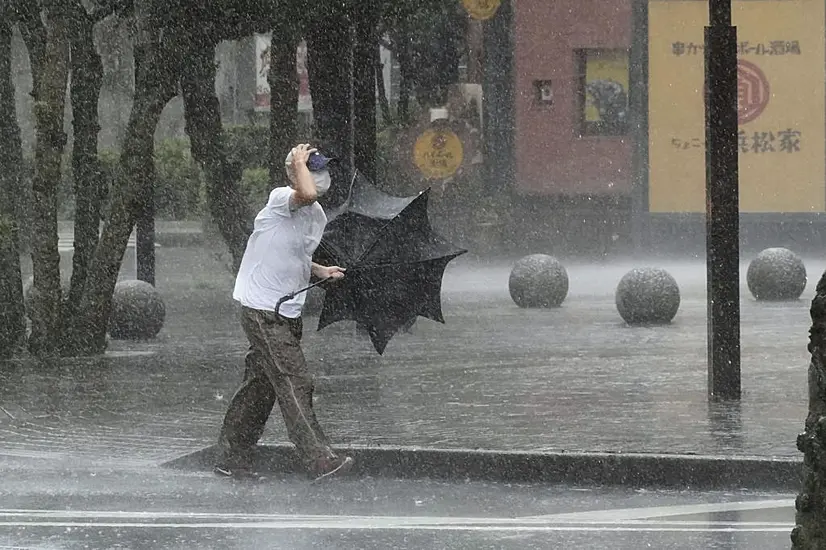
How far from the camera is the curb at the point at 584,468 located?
9.04 meters

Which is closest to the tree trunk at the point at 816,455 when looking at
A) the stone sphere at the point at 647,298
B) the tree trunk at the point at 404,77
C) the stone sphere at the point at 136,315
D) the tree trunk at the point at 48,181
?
the tree trunk at the point at 48,181

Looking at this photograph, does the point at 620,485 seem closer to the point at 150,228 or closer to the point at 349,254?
the point at 349,254

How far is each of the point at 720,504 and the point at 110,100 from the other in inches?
1611

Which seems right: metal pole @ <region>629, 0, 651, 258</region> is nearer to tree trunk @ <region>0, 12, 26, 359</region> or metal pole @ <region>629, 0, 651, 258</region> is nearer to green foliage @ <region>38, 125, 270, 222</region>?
green foliage @ <region>38, 125, 270, 222</region>

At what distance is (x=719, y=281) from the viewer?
37.9 ft

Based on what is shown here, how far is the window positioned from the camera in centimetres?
2923

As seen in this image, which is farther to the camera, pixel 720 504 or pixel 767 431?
pixel 767 431

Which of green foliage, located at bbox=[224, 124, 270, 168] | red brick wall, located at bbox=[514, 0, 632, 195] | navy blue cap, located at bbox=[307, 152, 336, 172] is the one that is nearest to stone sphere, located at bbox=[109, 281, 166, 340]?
navy blue cap, located at bbox=[307, 152, 336, 172]

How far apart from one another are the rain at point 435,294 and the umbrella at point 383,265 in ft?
0.08

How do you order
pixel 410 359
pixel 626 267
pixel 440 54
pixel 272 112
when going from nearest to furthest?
pixel 410 359
pixel 272 112
pixel 626 267
pixel 440 54

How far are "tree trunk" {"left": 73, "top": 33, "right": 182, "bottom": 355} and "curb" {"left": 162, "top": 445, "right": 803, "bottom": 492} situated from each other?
610 cm

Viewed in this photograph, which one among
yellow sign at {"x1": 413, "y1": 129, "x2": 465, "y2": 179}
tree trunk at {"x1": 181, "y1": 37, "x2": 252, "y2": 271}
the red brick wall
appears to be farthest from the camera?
yellow sign at {"x1": 413, "y1": 129, "x2": 465, "y2": 179}

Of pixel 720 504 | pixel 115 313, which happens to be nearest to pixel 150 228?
pixel 115 313

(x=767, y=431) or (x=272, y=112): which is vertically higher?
(x=272, y=112)
